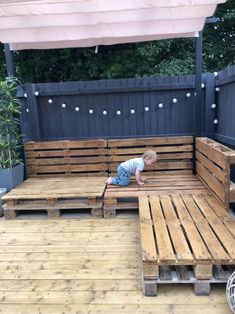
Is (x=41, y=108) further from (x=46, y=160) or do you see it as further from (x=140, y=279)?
(x=140, y=279)

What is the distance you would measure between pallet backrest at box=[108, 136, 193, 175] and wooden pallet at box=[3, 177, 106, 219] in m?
0.80

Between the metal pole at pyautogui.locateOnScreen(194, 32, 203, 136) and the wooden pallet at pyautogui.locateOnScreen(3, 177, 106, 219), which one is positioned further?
the metal pole at pyautogui.locateOnScreen(194, 32, 203, 136)

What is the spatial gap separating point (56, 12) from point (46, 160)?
243 cm

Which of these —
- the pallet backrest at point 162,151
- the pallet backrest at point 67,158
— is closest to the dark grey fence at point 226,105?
the pallet backrest at point 162,151

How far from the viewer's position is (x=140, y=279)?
260cm

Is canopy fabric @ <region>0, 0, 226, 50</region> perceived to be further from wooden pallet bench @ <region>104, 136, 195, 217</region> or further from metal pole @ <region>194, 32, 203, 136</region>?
wooden pallet bench @ <region>104, 136, 195, 217</region>

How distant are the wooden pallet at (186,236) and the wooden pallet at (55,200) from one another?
0.71m

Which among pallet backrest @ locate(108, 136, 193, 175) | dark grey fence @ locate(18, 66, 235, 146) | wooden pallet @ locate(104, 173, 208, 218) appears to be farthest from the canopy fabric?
wooden pallet @ locate(104, 173, 208, 218)

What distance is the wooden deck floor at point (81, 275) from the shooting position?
2.29 metres

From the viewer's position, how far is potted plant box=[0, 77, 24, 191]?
4654mm

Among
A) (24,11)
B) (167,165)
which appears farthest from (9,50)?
(167,165)

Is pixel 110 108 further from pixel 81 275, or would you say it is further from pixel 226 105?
pixel 81 275

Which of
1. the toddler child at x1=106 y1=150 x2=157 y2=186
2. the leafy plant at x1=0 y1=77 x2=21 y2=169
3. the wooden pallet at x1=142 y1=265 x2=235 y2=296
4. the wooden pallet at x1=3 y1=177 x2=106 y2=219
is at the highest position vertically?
the leafy plant at x1=0 y1=77 x2=21 y2=169

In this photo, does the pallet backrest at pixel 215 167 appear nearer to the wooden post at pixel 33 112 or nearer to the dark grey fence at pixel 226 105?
the dark grey fence at pixel 226 105
